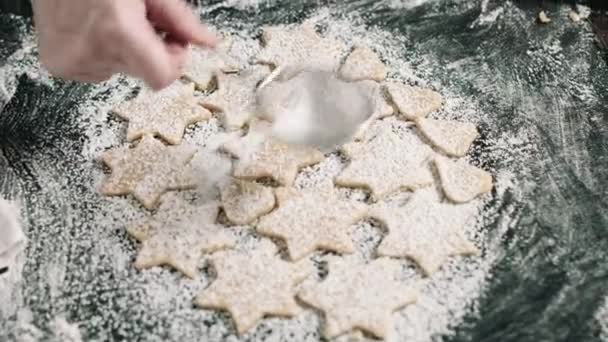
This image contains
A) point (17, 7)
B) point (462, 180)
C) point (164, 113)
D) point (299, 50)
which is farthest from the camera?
point (17, 7)

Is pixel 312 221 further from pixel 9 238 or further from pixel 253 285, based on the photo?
pixel 9 238

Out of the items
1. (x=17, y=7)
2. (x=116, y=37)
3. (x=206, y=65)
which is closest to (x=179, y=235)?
(x=116, y=37)

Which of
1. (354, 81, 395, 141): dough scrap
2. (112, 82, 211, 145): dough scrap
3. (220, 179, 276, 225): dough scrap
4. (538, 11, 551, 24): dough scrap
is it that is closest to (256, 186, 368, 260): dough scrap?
(220, 179, 276, 225): dough scrap

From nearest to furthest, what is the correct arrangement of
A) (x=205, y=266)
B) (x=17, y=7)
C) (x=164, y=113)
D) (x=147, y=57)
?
(x=147, y=57), (x=205, y=266), (x=164, y=113), (x=17, y=7)

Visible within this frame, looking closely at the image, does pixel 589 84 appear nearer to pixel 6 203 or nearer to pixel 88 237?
pixel 88 237

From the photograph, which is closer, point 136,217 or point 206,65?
point 136,217

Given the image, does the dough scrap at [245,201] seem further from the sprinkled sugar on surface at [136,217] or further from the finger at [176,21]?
the finger at [176,21]

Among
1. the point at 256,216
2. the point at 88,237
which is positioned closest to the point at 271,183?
the point at 256,216

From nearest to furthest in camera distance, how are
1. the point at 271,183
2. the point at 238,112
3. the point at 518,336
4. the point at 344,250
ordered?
1. the point at 518,336
2. the point at 344,250
3. the point at 271,183
4. the point at 238,112
